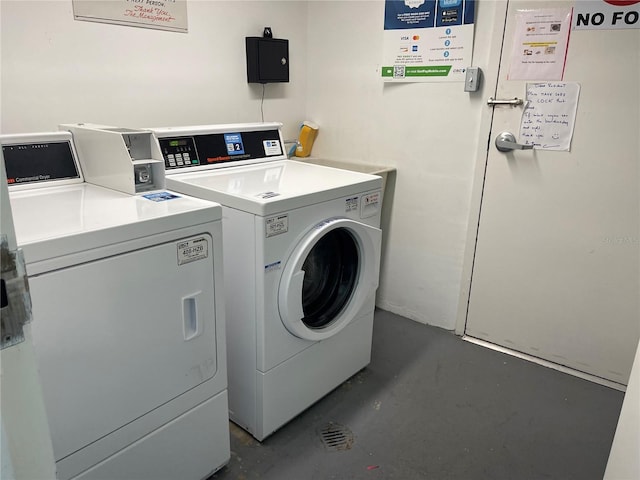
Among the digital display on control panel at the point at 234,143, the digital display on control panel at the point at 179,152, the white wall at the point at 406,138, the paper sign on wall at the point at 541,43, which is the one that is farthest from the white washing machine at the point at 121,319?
the paper sign on wall at the point at 541,43

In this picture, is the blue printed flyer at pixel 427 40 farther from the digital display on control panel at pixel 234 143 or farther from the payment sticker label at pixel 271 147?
the digital display on control panel at pixel 234 143

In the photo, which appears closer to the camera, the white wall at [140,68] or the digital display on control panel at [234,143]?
the white wall at [140,68]

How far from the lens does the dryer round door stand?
184cm

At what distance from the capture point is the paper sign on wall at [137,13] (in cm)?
186

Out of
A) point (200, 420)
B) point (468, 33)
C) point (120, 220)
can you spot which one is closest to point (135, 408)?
point (200, 420)

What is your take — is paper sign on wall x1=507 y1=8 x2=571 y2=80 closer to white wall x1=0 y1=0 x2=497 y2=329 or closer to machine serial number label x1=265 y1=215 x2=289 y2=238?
white wall x1=0 y1=0 x2=497 y2=329

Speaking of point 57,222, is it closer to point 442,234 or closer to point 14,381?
point 14,381

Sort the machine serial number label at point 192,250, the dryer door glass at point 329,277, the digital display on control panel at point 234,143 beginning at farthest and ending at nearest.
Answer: the digital display on control panel at point 234,143 → the dryer door glass at point 329,277 → the machine serial number label at point 192,250

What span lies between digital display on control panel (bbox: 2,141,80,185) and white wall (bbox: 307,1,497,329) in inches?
61.4

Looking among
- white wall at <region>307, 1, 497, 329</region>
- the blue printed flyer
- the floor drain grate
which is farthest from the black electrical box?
the floor drain grate

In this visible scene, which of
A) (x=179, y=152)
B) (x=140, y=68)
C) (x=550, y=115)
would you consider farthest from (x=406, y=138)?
(x=140, y=68)

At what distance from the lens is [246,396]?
5.82 ft

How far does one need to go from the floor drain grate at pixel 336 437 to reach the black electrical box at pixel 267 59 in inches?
68.9

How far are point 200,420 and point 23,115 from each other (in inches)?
51.7
